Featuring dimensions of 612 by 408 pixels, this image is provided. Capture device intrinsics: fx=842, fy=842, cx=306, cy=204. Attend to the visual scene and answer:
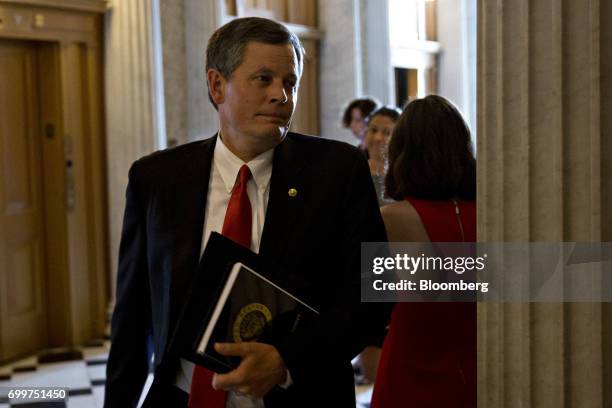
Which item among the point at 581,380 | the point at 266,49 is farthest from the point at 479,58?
the point at 581,380

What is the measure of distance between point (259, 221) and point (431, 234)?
68 centimetres

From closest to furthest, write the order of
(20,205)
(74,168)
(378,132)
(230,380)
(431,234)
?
(230,380), (431,234), (378,132), (20,205), (74,168)

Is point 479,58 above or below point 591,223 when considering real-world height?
above

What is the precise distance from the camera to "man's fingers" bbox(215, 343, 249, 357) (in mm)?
1623

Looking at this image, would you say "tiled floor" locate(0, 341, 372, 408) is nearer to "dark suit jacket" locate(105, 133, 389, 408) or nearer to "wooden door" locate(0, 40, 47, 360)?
"wooden door" locate(0, 40, 47, 360)

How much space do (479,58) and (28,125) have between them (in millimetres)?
5102

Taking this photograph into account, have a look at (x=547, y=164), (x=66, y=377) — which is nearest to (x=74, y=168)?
(x=66, y=377)

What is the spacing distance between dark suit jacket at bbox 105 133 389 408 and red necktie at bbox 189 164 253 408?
0.05m

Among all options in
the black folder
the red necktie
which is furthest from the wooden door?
the black folder

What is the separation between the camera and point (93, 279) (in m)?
6.66

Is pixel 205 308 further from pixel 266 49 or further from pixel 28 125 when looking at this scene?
pixel 28 125

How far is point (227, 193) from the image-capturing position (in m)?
1.98

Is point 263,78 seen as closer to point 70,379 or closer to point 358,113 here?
point 70,379

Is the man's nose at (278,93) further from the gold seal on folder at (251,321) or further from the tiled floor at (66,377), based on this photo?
the tiled floor at (66,377)
